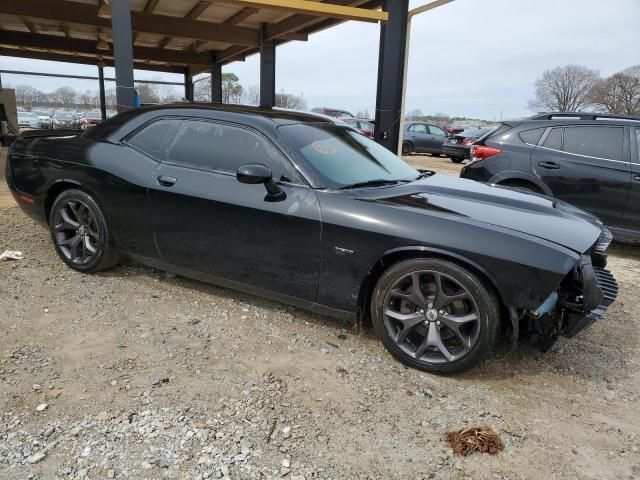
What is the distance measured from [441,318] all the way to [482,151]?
3999mm

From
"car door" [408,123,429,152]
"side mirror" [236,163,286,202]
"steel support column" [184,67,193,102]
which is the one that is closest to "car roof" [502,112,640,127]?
"side mirror" [236,163,286,202]

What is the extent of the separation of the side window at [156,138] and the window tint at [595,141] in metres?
4.58

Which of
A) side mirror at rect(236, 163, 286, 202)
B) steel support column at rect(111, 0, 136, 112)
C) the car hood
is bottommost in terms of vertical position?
the car hood

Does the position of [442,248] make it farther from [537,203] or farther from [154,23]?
[154,23]

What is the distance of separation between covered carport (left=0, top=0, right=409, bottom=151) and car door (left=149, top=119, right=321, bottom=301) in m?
2.52

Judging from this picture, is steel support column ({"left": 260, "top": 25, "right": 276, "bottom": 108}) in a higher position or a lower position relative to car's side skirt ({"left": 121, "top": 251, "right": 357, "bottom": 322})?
higher

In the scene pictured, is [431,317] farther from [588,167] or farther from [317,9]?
[317,9]

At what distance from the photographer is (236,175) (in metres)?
3.24

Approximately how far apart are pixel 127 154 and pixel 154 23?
9.40 meters

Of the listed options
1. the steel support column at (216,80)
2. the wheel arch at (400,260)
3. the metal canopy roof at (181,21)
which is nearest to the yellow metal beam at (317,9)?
the metal canopy roof at (181,21)

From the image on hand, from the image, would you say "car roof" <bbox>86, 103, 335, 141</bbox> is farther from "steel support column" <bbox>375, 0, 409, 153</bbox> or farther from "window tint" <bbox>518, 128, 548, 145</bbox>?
"steel support column" <bbox>375, 0, 409, 153</bbox>

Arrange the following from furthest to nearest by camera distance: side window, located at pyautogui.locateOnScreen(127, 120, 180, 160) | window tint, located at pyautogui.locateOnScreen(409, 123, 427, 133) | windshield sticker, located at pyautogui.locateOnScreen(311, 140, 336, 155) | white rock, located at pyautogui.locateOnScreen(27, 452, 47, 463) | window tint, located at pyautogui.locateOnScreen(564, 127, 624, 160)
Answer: window tint, located at pyautogui.locateOnScreen(409, 123, 427, 133) → window tint, located at pyautogui.locateOnScreen(564, 127, 624, 160) → side window, located at pyautogui.locateOnScreen(127, 120, 180, 160) → windshield sticker, located at pyautogui.locateOnScreen(311, 140, 336, 155) → white rock, located at pyautogui.locateOnScreen(27, 452, 47, 463)

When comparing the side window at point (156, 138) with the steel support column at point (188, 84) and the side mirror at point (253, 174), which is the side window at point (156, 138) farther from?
the steel support column at point (188, 84)

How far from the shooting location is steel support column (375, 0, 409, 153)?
27.0 ft
